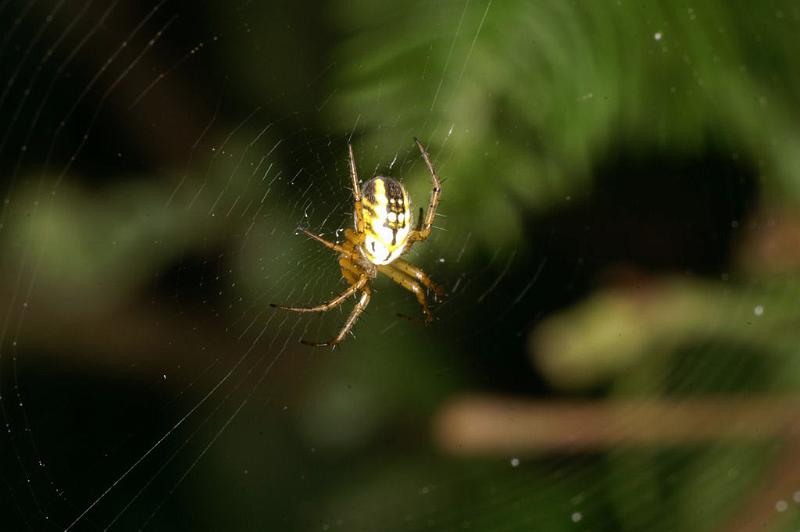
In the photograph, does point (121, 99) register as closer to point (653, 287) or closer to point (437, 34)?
point (437, 34)

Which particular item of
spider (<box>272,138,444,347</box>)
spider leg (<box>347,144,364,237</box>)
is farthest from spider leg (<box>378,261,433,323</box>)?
spider leg (<box>347,144,364,237</box>)

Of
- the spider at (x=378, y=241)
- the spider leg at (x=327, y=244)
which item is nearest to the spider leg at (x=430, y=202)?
the spider at (x=378, y=241)

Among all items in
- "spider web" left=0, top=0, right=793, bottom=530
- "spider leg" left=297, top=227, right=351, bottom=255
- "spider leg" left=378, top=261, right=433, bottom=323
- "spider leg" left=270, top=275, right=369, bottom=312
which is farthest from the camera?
"spider leg" left=378, top=261, right=433, bottom=323

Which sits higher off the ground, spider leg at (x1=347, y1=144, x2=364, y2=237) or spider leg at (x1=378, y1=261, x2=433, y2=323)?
spider leg at (x1=378, y1=261, x2=433, y2=323)

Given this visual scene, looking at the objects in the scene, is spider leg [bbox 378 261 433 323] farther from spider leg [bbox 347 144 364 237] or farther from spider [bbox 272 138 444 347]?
spider leg [bbox 347 144 364 237]

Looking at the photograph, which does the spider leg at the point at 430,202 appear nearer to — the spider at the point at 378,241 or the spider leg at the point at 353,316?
the spider at the point at 378,241

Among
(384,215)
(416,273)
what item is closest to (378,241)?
(384,215)
